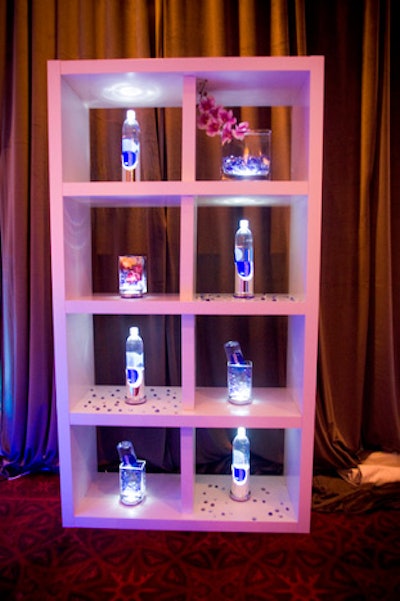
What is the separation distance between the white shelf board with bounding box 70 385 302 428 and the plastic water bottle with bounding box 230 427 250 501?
0.44 feet

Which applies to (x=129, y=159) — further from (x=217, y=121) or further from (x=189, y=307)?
(x=189, y=307)

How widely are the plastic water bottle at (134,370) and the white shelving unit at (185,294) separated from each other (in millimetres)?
57

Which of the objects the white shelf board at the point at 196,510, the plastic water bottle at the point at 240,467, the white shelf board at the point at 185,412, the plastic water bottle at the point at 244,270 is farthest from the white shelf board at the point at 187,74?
the white shelf board at the point at 196,510

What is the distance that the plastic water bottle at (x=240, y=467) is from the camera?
5.51 feet

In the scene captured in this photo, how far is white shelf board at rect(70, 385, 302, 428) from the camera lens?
1.56 metres

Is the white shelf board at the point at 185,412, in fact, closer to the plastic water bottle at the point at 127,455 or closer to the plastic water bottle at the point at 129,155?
the plastic water bottle at the point at 127,455

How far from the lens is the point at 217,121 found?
5.31ft

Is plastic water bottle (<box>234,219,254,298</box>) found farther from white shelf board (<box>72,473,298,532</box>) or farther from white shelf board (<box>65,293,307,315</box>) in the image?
white shelf board (<box>72,473,298,532</box>)

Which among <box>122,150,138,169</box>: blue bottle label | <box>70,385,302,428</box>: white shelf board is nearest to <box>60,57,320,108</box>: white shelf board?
<box>122,150,138,169</box>: blue bottle label

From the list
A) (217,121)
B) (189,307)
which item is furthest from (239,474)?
(217,121)

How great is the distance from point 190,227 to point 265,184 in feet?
0.99

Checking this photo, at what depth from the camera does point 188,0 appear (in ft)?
5.98

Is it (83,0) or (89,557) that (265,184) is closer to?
(83,0)

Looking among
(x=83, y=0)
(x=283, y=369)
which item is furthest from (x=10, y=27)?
(x=283, y=369)
